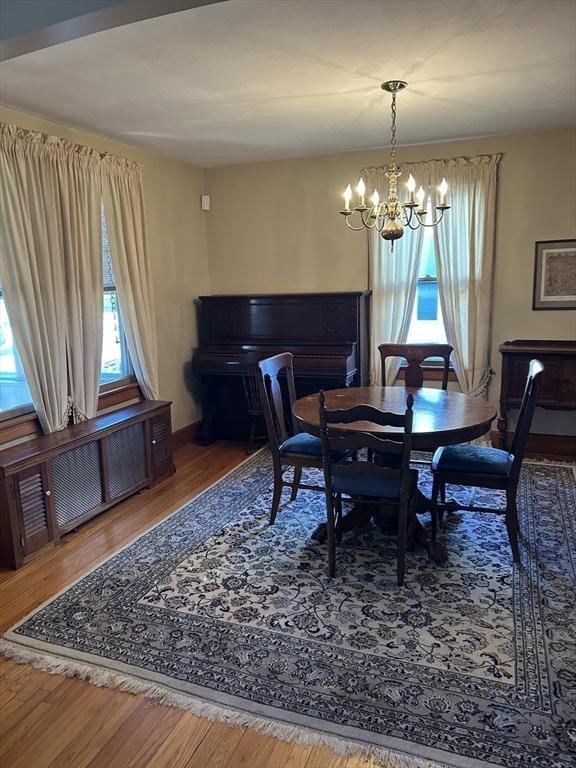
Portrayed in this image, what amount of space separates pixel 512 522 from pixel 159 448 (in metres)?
2.49

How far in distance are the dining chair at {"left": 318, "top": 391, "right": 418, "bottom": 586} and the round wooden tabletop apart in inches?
5.6

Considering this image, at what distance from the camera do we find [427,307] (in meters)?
4.84

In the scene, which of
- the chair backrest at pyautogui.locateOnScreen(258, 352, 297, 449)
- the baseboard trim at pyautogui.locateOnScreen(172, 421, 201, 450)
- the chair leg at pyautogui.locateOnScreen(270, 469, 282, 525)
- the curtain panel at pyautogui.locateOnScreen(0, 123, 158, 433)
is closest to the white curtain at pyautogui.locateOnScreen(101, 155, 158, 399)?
the curtain panel at pyautogui.locateOnScreen(0, 123, 158, 433)

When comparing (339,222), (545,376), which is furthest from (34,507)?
(545,376)

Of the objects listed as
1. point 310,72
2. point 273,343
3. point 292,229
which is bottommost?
point 273,343

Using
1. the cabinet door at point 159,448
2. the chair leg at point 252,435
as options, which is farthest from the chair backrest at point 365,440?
the chair leg at point 252,435

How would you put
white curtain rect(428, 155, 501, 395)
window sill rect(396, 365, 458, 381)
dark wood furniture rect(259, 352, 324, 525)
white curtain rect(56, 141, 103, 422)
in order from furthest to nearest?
1. window sill rect(396, 365, 458, 381)
2. white curtain rect(428, 155, 501, 395)
3. white curtain rect(56, 141, 103, 422)
4. dark wood furniture rect(259, 352, 324, 525)

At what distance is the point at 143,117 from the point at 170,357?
79.1 inches

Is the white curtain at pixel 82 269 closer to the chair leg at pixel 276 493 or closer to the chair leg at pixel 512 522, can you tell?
the chair leg at pixel 276 493

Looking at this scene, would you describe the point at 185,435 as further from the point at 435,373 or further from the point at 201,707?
the point at 201,707

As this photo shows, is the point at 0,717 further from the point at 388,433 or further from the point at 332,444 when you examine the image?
the point at 388,433

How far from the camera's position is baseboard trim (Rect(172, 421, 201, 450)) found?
4.95m

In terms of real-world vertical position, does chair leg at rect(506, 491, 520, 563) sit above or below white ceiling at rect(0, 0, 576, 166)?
below

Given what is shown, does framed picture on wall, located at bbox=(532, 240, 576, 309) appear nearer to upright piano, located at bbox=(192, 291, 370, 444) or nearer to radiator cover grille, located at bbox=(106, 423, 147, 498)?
upright piano, located at bbox=(192, 291, 370, 444)
